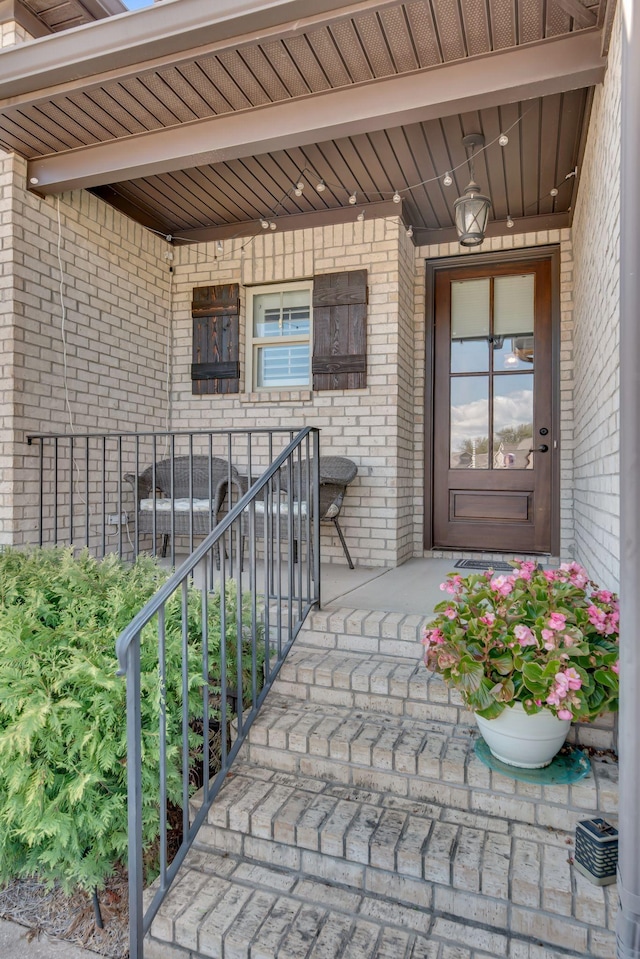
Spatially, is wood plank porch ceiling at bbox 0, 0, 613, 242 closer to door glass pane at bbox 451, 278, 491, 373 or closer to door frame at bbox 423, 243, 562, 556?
door frame at bbox 423, 243, 562, 556

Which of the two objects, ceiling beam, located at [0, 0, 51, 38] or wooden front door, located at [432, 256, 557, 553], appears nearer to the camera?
ceiling beam, located at [0, 0, 51, 38]

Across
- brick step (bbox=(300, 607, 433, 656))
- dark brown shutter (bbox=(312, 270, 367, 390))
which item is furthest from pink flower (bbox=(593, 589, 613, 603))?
dark brown shutter (bbox=(312, 270, 367, 390))

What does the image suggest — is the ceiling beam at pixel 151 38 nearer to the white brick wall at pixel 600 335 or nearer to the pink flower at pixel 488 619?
the white brick wall at pixel 600 335

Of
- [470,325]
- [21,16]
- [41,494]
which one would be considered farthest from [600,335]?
[21,16]

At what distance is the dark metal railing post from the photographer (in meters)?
1.45

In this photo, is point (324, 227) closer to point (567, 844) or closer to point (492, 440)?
point (492, 440)

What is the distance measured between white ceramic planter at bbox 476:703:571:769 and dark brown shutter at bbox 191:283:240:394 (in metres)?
3.32

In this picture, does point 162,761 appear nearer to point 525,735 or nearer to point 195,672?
point 195,672

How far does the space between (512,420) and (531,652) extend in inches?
108

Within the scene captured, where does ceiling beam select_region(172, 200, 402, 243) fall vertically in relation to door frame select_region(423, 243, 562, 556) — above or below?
above

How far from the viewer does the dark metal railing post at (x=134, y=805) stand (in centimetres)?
145

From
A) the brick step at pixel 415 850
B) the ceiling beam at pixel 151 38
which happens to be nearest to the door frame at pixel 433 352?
the ceiling beam at pixel 151 38

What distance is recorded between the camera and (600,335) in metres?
2.39

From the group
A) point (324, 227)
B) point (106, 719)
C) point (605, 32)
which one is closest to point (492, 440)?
point (324, 227)
